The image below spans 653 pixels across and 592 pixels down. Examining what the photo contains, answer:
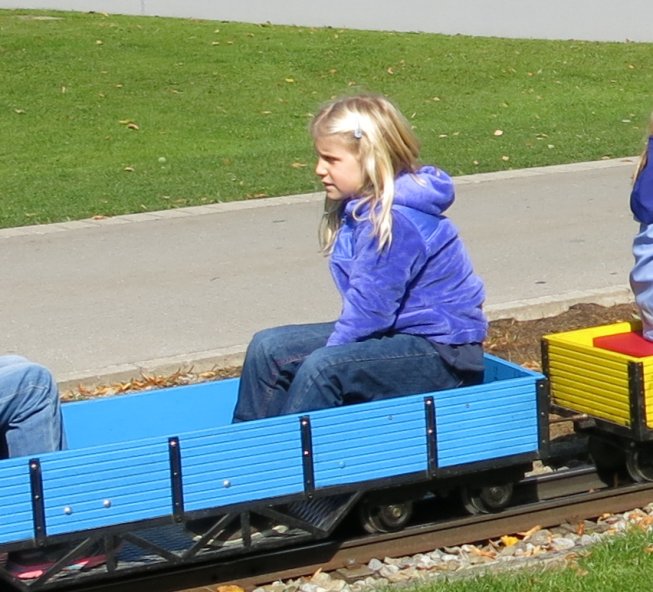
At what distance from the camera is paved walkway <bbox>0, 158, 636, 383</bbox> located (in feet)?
25.2

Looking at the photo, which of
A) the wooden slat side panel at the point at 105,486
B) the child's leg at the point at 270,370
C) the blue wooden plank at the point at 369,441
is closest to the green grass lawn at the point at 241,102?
the child's leg at the point at 270,370

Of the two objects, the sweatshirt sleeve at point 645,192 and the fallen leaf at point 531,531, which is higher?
the sweatshirt sleeve at point 645,192

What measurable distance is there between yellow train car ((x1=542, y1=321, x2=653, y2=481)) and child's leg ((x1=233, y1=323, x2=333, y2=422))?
0.98 meters

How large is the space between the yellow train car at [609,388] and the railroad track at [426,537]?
5.0 inches

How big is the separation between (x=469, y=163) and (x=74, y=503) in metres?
9.56

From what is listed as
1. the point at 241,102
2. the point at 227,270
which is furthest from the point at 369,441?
the point at 241,102

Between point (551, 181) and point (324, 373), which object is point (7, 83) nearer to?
point (551, 181)

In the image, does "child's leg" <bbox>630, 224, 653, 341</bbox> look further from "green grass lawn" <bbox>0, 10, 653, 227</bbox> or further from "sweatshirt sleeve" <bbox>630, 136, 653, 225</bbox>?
"green grass lawn" <bbox>0, 10, 653, 227</bbox>

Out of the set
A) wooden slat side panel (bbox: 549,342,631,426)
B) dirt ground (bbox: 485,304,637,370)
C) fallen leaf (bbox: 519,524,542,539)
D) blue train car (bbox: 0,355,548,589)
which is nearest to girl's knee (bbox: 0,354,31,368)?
blue train car (bbox: 0,355,548,589)

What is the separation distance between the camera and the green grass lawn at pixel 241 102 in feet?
42.4

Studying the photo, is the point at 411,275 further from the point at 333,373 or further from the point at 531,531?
the point at 531,531

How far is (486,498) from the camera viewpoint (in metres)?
4.89

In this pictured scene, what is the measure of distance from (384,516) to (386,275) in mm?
892

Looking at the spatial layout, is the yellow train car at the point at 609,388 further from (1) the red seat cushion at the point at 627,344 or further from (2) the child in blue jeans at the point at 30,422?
(2) the child in blue jeans at the point at 30,422
